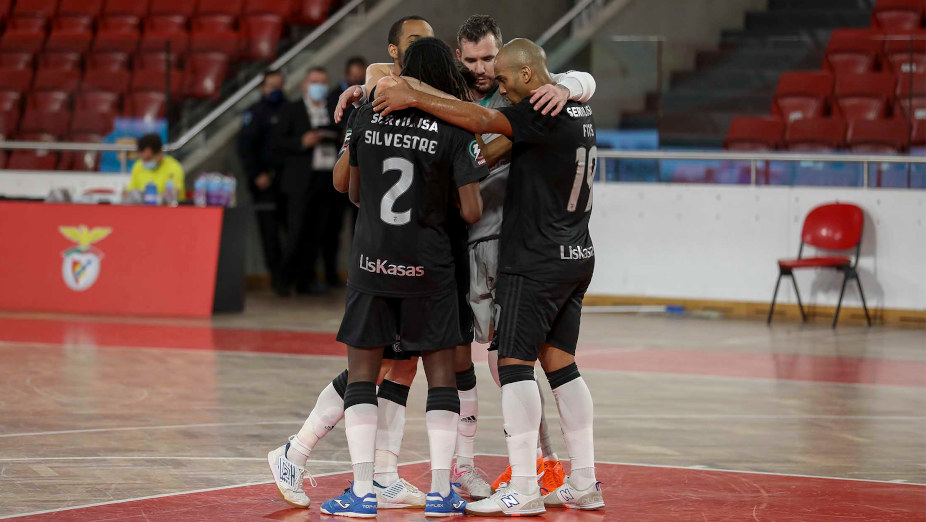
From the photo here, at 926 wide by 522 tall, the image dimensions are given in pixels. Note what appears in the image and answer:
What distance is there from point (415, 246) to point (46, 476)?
207 centimetres

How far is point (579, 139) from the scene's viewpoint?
561 centimetres

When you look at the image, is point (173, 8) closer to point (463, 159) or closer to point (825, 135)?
point (825, 135)

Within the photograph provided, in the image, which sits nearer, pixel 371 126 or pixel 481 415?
pixel 371 126

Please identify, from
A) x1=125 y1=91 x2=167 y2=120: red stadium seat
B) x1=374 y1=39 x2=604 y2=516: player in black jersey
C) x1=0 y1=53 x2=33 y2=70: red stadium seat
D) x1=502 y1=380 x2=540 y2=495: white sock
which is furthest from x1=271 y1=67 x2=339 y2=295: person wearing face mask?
x1=502 y1=380 x2=540 y2=495: white sock

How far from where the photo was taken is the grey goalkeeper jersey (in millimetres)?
5793

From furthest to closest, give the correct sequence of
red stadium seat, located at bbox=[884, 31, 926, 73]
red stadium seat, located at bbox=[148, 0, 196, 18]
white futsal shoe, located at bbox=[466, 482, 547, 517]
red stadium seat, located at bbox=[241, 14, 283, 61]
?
red stadium seat, located at bbox=[148, 0, 196, 18]
red stadium seat, located at bbox=[241, 14, 283, 61]
red stadium seat, located at bbox=[884, 31, 926, 73]
white futsal shoe, located at bbox=[466, 482, 547, 517]

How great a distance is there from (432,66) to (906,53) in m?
9.48

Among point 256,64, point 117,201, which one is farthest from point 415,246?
point 256,64

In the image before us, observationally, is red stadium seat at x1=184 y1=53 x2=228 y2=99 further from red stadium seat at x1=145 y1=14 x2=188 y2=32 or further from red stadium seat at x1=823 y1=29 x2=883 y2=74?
red stadium seat at x1=823 y1=29 x2=883 y2=74

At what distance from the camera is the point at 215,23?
17.3 meters

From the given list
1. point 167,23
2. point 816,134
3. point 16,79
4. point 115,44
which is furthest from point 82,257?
point 816,134

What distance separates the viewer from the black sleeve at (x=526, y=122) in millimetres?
5484

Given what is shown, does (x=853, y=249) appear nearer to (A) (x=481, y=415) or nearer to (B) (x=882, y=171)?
(B) (x=882, y=171)

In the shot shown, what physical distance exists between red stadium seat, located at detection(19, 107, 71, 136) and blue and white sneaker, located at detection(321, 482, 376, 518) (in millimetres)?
10713
